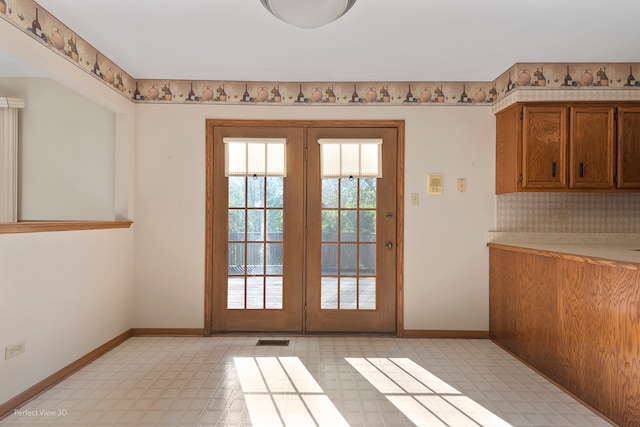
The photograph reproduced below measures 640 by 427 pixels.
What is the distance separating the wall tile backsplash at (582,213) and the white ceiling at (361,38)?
3.99 ft

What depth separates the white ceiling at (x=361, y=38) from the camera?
2420mm

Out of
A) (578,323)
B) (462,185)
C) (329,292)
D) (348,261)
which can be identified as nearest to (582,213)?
(462,185)

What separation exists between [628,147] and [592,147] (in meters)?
0.31

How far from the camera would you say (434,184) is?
3.69 m

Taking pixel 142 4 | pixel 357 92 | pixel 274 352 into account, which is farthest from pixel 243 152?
pixel 274 352

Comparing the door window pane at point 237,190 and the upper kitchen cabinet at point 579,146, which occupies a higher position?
the upper kitchen cabinet at point 579,146

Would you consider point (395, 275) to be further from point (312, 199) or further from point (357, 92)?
point (357, 92)

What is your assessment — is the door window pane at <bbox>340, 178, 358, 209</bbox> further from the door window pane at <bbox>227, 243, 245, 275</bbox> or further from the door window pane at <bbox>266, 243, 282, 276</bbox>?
the door window pane at <bbox>227, 243, 245, 275</bbox>

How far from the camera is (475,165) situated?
3693mm

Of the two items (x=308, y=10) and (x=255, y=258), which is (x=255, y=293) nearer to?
(x=255, y=258)

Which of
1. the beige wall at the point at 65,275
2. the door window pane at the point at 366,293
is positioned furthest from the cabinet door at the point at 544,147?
the beige wall at the point at 65,275

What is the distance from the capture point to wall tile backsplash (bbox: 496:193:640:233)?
3.60m

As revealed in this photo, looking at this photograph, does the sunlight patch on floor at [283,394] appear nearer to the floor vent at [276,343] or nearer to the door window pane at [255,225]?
the floor vent at [276,343]

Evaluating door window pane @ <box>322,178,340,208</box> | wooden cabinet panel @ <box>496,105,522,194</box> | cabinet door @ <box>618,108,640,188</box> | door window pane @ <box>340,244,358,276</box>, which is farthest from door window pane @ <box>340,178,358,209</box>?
cabinet door @ <box>618,108,640,188</box>
